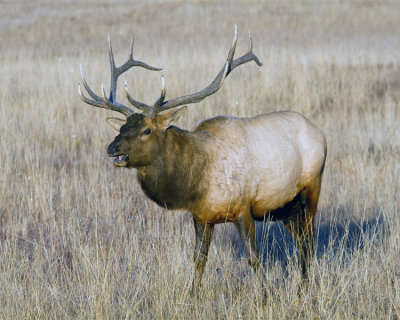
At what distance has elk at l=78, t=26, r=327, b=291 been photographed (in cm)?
443

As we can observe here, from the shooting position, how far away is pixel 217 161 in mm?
4664

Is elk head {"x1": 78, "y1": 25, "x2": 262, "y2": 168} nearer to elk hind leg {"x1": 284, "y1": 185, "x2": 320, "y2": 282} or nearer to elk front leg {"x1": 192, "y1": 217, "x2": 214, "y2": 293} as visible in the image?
elk front leg {"x1": 192, "y1": 217, "x2": 214, "y2": 293}

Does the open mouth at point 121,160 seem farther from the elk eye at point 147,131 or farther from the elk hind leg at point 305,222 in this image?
the elk hind leg at point 305,222

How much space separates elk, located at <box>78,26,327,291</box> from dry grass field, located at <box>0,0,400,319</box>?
0.32 m

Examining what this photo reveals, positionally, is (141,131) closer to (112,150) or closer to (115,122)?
(112,150)

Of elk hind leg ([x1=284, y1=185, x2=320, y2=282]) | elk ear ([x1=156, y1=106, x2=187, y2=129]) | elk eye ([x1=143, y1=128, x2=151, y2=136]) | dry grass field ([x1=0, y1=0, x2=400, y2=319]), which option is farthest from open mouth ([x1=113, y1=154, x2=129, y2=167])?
elk hind leg ([x1=284, y1=185, x2=320, y2=282])

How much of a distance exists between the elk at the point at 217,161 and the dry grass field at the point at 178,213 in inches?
12.5

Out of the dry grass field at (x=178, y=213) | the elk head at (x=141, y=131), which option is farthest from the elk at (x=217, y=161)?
the dry grass field at (x=178, y=213)

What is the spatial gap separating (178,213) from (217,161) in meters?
1.90

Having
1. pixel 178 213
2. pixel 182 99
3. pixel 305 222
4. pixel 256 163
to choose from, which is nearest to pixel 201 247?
pixel 256 163

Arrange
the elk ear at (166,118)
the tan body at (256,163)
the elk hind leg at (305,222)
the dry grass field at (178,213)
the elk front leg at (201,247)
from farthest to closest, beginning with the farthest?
1. the elk hind leg at (305,222)
2. the elk front leg at (201,247)
3. the tan body at (256,163)
4. the elk ear at (166,118)
5. the dry grass field at (178,213)

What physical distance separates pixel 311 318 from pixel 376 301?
0.72 m

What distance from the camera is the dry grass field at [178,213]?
14.2 ft

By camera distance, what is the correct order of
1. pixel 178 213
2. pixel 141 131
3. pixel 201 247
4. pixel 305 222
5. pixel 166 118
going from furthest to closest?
pixel 178 213, pixel 305 222, pixel 201 247, pixel 166 118, pixel 141 131
